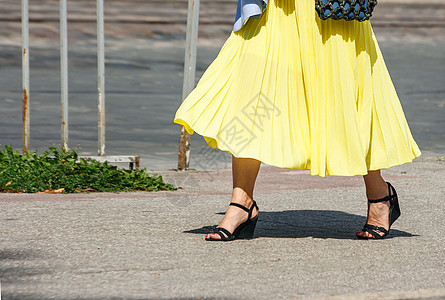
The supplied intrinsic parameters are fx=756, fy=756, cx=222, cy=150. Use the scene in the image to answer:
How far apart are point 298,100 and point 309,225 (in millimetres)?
907

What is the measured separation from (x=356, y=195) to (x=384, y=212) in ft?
4.83

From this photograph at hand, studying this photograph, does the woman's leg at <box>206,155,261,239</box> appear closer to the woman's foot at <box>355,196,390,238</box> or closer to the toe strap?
the toe strap

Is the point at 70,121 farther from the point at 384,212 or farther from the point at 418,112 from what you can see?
the point at 384,212

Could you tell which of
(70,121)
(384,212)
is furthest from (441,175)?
(70,121)

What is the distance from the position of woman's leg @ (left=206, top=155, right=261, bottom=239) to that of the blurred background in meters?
3.11

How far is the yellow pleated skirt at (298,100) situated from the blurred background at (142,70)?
10.4 ft

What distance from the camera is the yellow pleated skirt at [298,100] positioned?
3645 millimetres

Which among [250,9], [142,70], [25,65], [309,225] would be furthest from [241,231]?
[142,70]

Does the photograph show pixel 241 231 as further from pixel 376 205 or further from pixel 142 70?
pixel 142 70

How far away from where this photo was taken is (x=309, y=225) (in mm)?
4332

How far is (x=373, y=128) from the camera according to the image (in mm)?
3809

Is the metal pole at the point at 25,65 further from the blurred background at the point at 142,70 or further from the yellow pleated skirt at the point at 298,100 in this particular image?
the yellow pleated skirt at the point at 298,100

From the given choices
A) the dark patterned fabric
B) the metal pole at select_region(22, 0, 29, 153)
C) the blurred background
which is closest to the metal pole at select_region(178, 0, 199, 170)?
the blurred background

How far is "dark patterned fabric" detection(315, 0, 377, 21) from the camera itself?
3.67 meters
